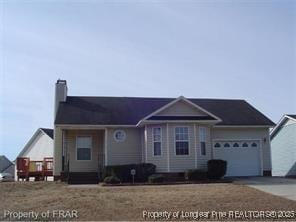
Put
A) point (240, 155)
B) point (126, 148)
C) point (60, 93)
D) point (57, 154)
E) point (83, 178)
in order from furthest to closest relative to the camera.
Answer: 1. point (60, 93)
2. point (240, 155)
3. point (57, 154)
4. point (126, 148)
5. point (83, 178)

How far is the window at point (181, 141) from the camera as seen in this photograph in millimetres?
24789

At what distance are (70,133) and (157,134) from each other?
20.3ft

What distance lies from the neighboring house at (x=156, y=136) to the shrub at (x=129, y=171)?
667 mm

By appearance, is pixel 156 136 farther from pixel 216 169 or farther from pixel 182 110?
pixel 216 169

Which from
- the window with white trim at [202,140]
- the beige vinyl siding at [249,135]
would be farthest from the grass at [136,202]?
the beige vinyl siding at [249,135]

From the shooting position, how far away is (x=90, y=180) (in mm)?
25234

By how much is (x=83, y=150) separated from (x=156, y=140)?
5.45 m

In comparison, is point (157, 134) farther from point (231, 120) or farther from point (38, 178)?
point (38, 178)

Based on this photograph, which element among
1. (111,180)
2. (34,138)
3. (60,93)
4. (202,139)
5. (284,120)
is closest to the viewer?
(111,180)

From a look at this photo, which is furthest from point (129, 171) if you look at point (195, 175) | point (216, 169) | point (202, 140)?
point (216, 169)

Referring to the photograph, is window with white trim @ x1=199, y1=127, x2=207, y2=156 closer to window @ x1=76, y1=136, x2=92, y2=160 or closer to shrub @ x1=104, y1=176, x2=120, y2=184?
shrub @ x1=104, y1=176, x2=120, y2=184

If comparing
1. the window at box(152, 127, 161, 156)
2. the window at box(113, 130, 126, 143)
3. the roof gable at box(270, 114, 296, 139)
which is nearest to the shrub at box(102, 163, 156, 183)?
the window at box(152, 127, 161, 156)

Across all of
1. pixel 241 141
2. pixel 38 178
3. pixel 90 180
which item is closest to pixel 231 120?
pixel 241 141

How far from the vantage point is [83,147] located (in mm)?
27797
